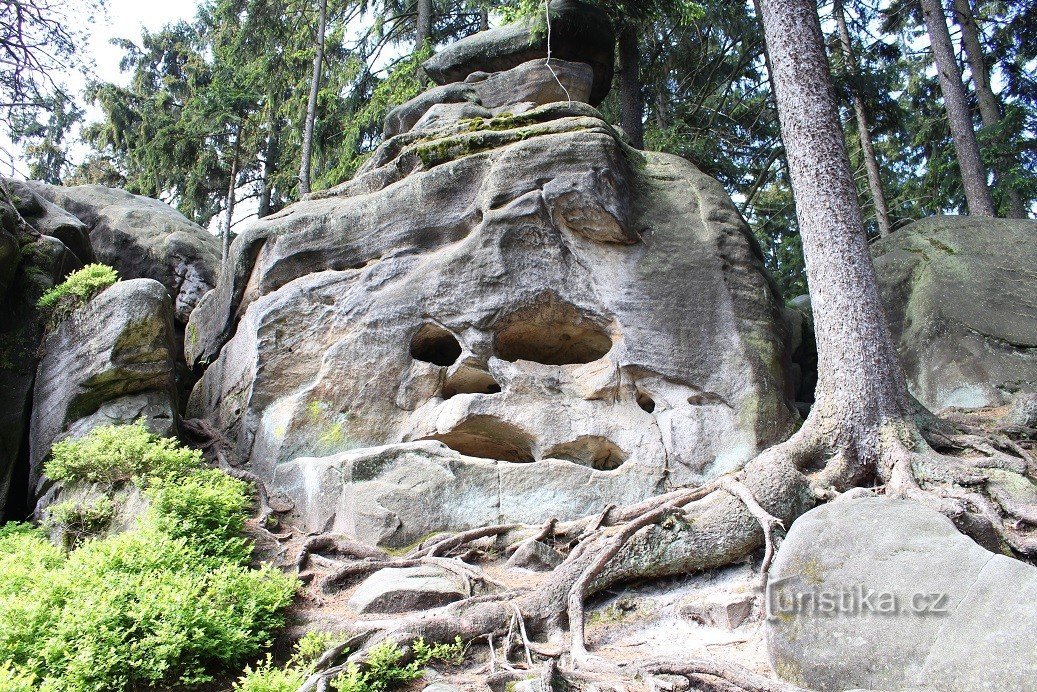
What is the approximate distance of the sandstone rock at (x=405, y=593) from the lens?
20.4 feet

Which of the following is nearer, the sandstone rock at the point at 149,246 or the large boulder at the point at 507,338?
the large boulder at the point at 507,338

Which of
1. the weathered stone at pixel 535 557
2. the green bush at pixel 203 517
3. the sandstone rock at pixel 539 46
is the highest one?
the sandstone rock at pixel 539 46

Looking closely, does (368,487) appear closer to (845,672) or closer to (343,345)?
(343,345)

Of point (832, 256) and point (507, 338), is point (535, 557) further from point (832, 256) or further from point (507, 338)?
point (832, 256)

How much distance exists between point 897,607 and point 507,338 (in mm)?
6567

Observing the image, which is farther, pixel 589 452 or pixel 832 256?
pixel 589 452

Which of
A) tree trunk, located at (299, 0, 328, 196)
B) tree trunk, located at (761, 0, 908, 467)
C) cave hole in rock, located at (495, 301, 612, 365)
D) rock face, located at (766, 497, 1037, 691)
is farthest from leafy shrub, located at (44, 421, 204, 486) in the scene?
tree trunk, located at (299, 0, 328, 196)

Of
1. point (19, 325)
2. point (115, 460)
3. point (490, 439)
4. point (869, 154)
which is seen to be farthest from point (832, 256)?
point (19, 325)

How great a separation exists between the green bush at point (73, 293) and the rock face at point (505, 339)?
1932 mm

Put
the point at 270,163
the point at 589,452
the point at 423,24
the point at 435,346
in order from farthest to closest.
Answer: the point at 270,163, the point at 423,24, the point at 435,346, the point at 589,452

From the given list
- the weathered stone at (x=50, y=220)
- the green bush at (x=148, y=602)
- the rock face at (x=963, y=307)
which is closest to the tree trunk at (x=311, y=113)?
the weathered stone at (x=50, y=220)

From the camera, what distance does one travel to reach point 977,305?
11.2 meters

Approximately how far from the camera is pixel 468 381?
33.0 ft

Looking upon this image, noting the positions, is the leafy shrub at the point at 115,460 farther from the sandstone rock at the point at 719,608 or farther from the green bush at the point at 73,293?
the sandstone rock at the point at 719,608
